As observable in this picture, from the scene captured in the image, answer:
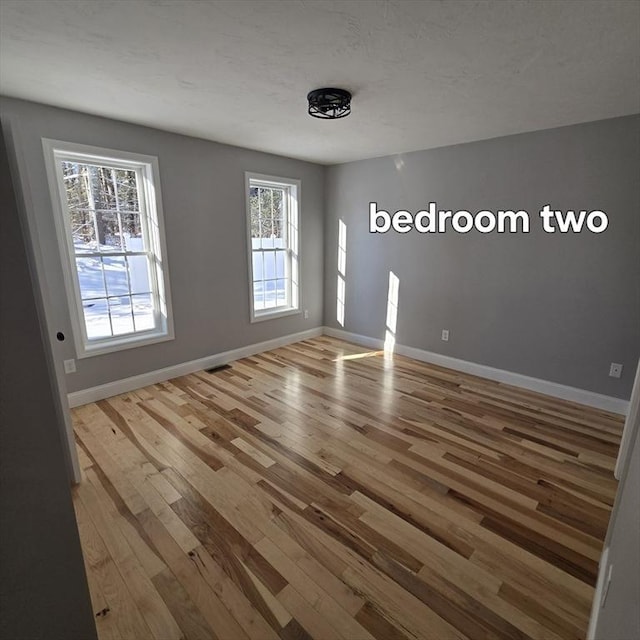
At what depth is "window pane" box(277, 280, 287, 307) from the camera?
188 inches

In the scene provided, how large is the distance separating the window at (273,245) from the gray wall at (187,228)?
0.13 metres

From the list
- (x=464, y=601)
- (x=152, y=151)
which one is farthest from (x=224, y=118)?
(x=464, y=601)

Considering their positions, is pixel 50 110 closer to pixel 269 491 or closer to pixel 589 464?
pixel 269 491

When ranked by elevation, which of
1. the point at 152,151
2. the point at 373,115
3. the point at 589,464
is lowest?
the point at 589,464

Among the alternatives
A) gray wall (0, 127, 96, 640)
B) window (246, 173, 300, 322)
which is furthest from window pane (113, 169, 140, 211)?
gray wall (0, 127, 96, 640)

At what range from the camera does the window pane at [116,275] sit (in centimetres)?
315

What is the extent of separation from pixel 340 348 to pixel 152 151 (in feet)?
10.1

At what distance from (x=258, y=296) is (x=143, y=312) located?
145cm

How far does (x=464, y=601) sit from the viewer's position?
1.44 meters

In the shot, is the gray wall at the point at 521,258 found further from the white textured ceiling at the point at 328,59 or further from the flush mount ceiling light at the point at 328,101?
the flush mount ceiling light at the point at 328,101

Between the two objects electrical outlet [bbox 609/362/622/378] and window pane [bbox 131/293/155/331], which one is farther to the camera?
window pane [bbox 131/293/155/331]

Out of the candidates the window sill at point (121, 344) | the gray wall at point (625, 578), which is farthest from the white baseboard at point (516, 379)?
the window sill at point (121, 344)

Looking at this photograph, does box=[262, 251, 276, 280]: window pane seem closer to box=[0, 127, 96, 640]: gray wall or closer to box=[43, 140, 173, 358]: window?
box=[43, 140, 173, 358]: window

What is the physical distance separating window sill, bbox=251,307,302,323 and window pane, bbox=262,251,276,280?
0.47 meters
